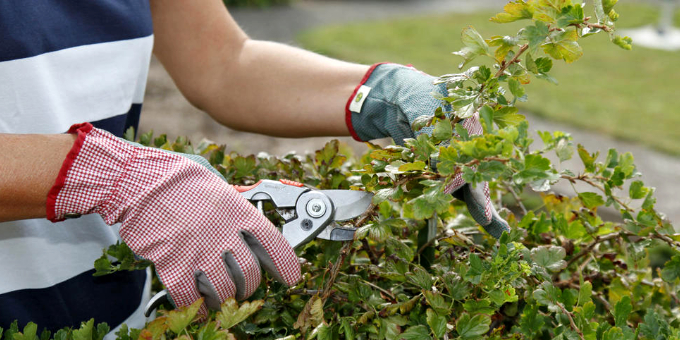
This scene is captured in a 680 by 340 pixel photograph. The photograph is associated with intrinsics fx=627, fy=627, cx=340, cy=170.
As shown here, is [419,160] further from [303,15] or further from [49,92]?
[303,15]

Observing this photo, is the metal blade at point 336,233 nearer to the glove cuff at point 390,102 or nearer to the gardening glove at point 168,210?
the gardening glove at point 168,210

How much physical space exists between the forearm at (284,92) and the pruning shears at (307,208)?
0.35 metres

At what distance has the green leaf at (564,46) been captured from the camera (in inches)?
40.1

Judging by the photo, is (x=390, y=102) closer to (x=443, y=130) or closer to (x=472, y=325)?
(x=443, y=130)

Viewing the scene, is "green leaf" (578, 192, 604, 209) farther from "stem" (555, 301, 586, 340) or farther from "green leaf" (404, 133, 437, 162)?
"green leaf" (404, 133, 437, 162)

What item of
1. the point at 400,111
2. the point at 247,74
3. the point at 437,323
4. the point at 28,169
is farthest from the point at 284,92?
the point at 437,323

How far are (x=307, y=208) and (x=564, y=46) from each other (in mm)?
572

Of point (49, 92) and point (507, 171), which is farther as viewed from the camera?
point (49, 92)

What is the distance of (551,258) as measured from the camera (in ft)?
4.06

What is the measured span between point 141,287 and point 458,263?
0.84 meters

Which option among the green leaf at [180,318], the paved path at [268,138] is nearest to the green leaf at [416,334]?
the green leaf at [180,318]

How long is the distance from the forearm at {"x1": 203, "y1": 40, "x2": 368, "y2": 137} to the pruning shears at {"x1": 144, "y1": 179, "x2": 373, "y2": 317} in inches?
13.9

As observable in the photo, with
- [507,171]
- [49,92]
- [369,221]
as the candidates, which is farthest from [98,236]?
[507,171]

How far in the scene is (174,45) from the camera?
5.83 feet
